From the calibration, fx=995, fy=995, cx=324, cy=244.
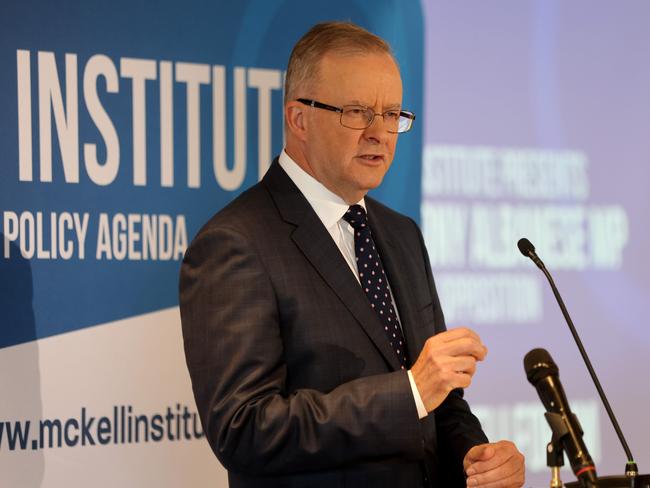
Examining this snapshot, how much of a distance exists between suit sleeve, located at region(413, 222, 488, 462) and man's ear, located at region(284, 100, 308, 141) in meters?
0.58

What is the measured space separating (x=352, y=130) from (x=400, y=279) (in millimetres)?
422

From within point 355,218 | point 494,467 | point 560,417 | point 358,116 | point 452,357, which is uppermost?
point 358,116

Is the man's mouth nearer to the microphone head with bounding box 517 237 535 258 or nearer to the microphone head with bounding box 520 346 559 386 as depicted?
the microphone head with bounding box 517 237 535 258

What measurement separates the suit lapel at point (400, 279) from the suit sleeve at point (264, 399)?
31 centimetres

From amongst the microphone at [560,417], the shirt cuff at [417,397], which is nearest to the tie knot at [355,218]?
the shirt cuff at [417,397]

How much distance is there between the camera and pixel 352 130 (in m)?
2.56

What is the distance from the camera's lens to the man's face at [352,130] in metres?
2.56

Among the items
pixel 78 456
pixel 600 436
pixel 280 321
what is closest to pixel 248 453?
pixel 280 321

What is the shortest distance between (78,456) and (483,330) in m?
1.62

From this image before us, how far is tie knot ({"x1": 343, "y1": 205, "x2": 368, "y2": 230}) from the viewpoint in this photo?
2631 mm

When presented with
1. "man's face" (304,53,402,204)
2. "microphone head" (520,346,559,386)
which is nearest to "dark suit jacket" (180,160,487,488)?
"man's face" (304,53,402,204)

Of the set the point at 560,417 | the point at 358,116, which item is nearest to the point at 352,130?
the point at 358,116

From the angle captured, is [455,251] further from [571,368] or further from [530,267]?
[571,368]

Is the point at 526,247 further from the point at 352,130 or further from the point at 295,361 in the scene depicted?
the point at 295,361
